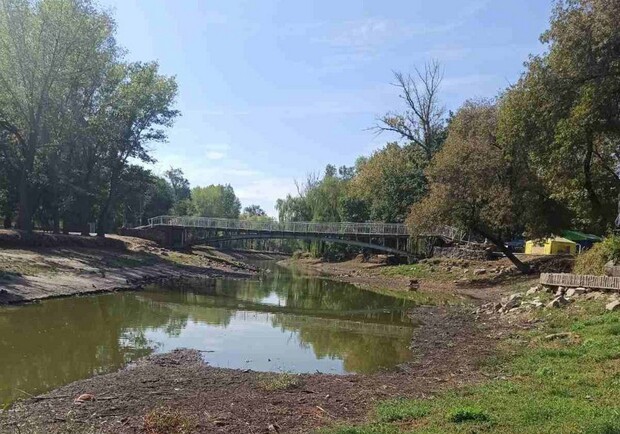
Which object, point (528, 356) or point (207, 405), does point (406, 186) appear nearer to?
point (528, 356)

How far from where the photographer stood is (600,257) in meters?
22.9

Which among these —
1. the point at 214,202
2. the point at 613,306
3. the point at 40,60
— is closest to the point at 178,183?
the point at 214,202

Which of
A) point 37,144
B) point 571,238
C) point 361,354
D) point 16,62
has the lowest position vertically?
point 361,354

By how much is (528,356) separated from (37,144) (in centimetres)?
3707

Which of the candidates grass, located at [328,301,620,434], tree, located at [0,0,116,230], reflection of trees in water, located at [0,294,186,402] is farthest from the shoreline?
grass, located at [328,301,620,434]

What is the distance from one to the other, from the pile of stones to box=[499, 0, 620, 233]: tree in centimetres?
829

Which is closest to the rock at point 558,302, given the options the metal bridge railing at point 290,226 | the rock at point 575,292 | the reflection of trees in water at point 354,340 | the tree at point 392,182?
the rock at point 575,292

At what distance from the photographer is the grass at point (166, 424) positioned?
7984mm

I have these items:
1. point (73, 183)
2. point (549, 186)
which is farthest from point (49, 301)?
point (549, 186)

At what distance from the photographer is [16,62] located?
1389 inches

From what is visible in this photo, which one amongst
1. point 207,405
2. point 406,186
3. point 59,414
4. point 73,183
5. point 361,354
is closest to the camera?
point 59,414

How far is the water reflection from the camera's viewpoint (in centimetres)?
1390

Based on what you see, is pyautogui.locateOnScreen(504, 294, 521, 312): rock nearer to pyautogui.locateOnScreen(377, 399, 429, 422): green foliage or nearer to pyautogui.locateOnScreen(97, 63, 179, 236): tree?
pyautogui.locateOnScreen(377, 399, 429, 422): green foliage

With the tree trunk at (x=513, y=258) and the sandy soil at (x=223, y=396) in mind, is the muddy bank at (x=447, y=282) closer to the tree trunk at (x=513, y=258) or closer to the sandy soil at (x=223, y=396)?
the tree trunk at (x=513, y=258)
